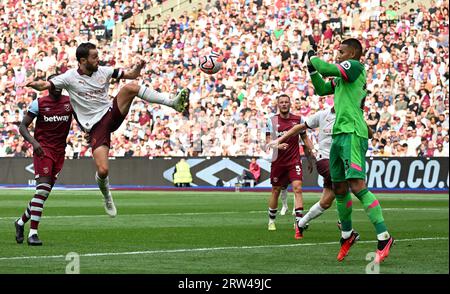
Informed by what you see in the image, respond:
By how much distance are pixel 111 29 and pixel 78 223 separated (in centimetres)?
2729

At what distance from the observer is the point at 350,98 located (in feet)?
40.5

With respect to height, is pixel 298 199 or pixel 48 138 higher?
pixel 48 138

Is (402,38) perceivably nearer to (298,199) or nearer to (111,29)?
(111,29)

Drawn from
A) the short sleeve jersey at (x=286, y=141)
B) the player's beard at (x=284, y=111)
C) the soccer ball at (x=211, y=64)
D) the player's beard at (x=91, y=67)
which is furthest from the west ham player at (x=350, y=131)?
the player's beard at (x=284, y=111)

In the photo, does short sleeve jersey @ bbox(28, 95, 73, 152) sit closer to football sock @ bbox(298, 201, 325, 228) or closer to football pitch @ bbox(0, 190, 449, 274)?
football pitch @ bbox(0, 190, 449, 274)

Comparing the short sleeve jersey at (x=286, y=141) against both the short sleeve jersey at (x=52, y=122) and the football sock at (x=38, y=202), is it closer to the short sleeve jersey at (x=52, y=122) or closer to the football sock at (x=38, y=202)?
the short sleeve jersey at (x=52, y=122)

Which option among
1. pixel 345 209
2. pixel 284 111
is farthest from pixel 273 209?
pixel 345 209

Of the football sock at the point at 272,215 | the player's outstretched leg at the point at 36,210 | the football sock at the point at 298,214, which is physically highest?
the player's outstretched leg at the point at 36,210

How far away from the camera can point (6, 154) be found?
42.1m

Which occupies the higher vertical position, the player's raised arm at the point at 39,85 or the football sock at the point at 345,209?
the player's raised arm at the point at 39,85

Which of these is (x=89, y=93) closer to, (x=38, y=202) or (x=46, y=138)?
(x=46, y=138)

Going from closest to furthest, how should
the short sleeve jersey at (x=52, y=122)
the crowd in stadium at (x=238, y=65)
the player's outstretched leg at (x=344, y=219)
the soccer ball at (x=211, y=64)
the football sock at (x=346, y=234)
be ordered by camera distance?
the player's outstretched leg at (x=344, y=219)
the football sock at (x=346, y=234)
the short sleeve jersey at (x=52, y=122)
the soccer ball at (x=211, y=64)
the crowd in stadium at (x=238, y=65)

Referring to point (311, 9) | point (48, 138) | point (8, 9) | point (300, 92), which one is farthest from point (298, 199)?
point (8, 9)

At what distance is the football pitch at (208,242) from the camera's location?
460 inches
